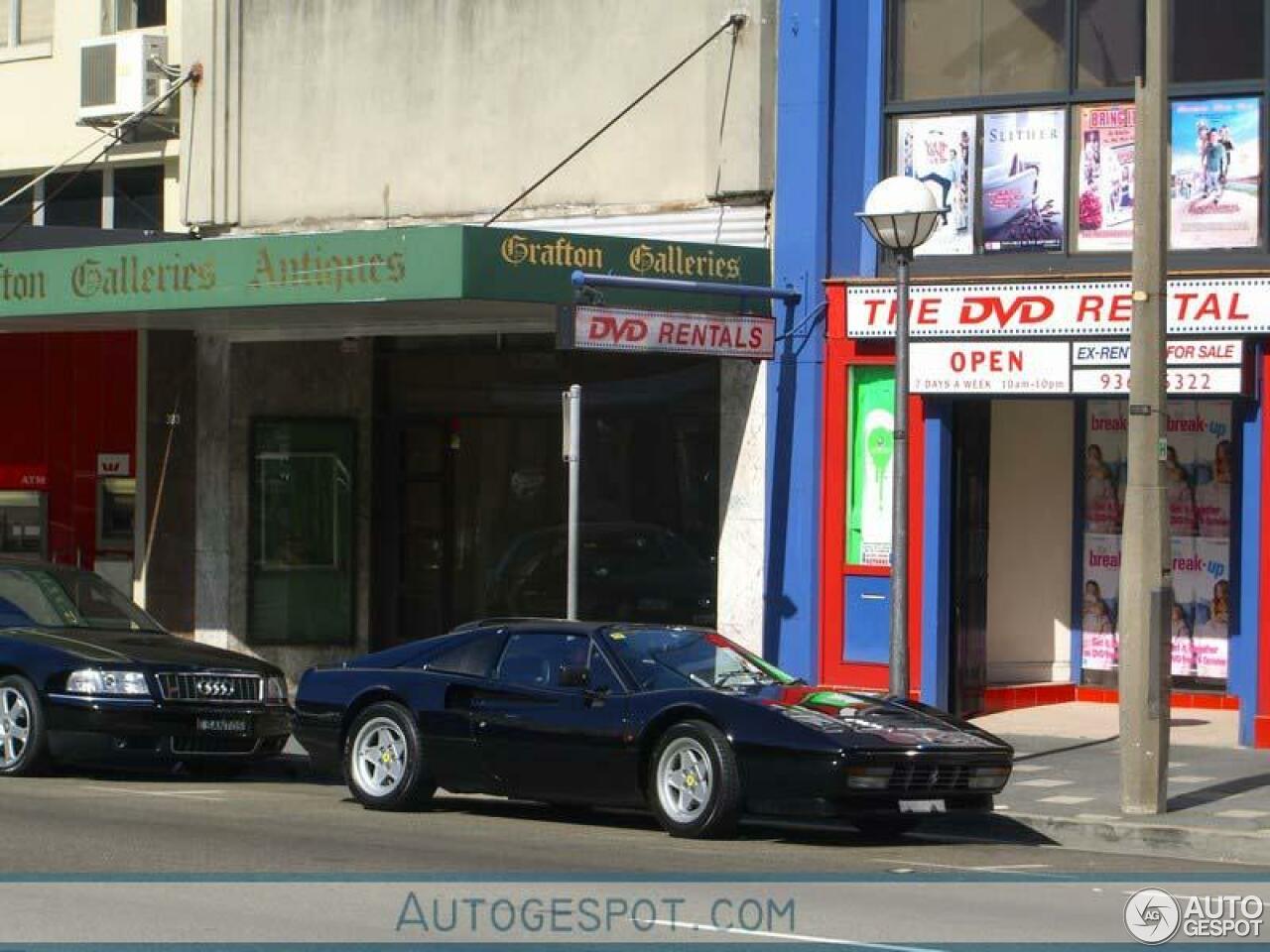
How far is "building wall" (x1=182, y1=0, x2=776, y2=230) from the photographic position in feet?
65.4

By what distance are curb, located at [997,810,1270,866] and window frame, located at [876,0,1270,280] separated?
5300 millimetres

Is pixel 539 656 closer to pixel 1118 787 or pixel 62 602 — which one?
pixel 1118 787

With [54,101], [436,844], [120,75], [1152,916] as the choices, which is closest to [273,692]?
[436,844]

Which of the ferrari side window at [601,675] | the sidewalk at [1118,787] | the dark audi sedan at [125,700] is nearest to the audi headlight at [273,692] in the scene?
the dark audi sedan at [125,700]

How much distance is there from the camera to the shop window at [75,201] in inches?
976

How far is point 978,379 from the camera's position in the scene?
58.7 feet

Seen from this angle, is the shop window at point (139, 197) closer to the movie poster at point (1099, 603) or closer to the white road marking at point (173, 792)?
the white road marking at point (173, 792)

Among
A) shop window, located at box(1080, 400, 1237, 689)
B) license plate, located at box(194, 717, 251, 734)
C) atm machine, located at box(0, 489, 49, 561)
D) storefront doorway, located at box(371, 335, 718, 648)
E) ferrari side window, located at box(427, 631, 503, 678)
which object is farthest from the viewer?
atm machine, located at box(0, 489, 49, 561)

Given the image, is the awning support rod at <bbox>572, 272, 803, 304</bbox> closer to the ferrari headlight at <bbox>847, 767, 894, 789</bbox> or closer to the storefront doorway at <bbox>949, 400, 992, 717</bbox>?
the storefront doorway at <bbox>949, 400, 992, 717</bbox>

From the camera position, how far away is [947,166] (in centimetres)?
1852

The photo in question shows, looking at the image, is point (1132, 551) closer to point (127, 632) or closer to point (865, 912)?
point (865, 912)

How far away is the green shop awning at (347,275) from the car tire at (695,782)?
19.0ft

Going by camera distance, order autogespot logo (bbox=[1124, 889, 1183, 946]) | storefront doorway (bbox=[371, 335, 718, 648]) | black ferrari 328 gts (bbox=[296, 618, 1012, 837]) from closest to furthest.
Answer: autogespot logo (bbox=[1124, 889, 1183, 946]) < black ferrari 328 gts (bbox=[296, 618, 1012, 837]) < storefront doorway (bbox=[371, 335, 718, 648])

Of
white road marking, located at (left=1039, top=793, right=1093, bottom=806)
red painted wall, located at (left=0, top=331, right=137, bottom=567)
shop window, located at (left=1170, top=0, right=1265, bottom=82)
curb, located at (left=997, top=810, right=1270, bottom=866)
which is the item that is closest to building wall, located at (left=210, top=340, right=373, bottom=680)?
red painted wall, located at (left=0, top=331, right=137, bottom=567)
